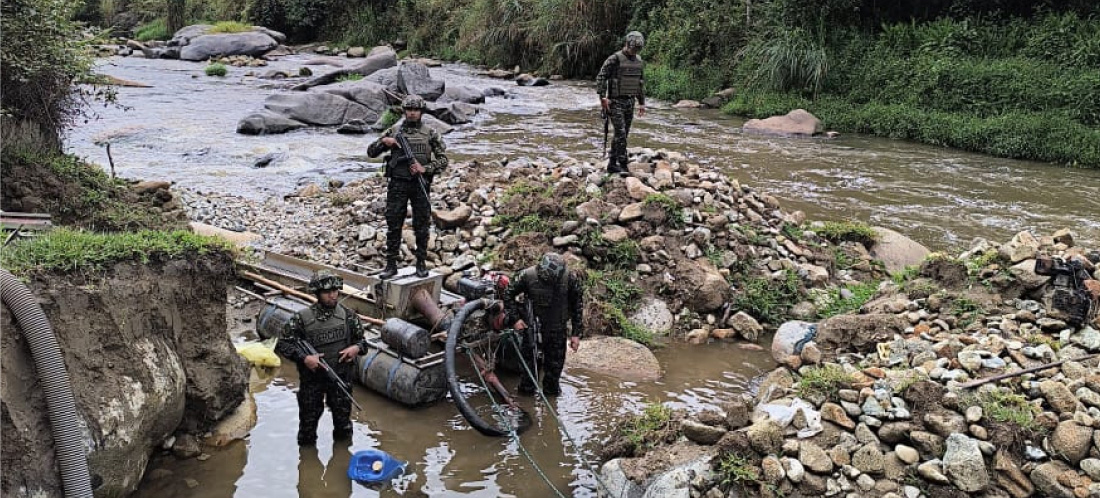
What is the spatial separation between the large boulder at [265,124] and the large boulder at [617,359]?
14241 mm

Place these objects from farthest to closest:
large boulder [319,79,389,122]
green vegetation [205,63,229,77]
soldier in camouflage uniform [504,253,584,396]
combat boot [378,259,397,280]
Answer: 1. green vegetation [205,63,229,77]
2. large boulder [319,79,389,122]
3. combat boot [378,259,397,280]
4. soldier in camouflage uniform [504,253,584,396]

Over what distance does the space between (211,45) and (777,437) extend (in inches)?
1389

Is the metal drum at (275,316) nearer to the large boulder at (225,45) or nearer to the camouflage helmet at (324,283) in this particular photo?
the camouflage helmet at (324,283)

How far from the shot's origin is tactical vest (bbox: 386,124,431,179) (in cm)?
868

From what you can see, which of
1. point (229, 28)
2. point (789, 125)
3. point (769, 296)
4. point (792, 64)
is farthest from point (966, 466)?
point (229, 28)

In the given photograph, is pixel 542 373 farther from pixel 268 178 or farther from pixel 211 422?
pixel 268 178

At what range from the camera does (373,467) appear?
6.45 metres

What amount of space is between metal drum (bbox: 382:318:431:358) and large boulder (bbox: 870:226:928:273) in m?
6.67

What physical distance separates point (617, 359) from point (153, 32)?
143 ft

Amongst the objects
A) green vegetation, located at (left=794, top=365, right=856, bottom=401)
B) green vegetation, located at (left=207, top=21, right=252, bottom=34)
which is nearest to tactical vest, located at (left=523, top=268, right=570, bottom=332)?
green vegetation, located at (left=794, top=365, right=856, bottom=401)

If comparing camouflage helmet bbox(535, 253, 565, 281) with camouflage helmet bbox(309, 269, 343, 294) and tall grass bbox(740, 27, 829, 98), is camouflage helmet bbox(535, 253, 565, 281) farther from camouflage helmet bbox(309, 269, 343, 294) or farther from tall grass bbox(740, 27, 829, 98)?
tall grass bbox(740, 27, 829, 98)

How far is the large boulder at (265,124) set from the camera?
20.8 meters

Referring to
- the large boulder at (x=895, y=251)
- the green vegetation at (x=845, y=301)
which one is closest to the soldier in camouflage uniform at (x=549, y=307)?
the green vegetation at (x=845, y=301)

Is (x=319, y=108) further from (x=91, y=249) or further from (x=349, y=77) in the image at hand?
(x=91, y=249)
